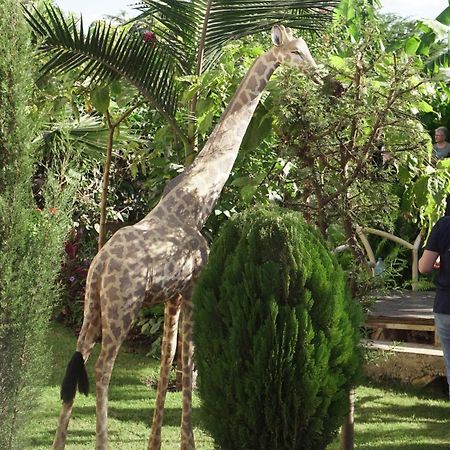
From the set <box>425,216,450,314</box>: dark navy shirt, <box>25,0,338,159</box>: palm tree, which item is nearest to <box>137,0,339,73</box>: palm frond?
<box>25,0,338,159</box>: palm tree

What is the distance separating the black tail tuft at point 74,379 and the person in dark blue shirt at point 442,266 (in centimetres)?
229

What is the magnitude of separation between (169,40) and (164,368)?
284cm

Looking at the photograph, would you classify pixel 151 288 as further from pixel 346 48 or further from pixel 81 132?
pixel 81 132

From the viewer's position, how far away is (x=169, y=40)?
7230 mm

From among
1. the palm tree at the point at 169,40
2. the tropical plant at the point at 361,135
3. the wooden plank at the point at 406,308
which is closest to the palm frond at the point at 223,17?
the palm tree at the point at 169,40

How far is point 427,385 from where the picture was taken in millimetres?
8352

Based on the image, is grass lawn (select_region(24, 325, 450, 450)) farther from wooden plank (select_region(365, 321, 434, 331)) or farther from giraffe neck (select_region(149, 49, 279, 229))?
giraffe neck (select_region(149, 49, 279, 229))

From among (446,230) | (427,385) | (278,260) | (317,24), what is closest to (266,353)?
(278,260)

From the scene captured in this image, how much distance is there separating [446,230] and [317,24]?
2320mm

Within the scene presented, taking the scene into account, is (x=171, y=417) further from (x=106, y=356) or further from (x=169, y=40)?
(x=169, y=40)

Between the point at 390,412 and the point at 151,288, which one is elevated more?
the point at 151,288

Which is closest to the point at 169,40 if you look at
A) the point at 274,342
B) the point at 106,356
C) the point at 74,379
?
the point at 106,356

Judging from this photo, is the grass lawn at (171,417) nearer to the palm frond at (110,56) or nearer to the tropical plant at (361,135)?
the tropical plant at (361,135)

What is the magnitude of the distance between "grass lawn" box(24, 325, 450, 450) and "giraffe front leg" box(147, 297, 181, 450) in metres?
0.31
